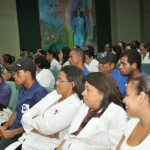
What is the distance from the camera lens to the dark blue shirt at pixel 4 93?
14.0 ft

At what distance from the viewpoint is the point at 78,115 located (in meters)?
2.83

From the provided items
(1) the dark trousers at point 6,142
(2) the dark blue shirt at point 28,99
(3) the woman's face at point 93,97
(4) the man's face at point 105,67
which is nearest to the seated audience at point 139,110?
(3) the woman's face at point 93,97

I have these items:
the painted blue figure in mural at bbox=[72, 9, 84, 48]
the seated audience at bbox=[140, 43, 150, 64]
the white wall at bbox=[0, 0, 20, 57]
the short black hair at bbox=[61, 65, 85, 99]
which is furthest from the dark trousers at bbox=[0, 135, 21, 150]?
the painted blue figure in mural at bbox=[72, 9, 84, 48]

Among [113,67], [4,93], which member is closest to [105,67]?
[113,67]

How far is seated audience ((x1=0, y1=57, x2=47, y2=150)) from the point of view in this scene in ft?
11.7

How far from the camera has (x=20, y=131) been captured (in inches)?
142

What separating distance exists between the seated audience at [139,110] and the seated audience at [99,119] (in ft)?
1.18

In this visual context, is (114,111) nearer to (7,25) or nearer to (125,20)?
(7,25)

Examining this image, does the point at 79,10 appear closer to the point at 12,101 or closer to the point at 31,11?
the point at 31,11

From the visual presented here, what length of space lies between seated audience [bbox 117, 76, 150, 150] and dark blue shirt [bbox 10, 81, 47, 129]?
157cm

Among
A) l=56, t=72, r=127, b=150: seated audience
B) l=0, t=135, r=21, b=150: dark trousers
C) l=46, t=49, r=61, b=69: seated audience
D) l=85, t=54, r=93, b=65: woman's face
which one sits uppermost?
l=56, t=72, r=127, b=150: seated audience

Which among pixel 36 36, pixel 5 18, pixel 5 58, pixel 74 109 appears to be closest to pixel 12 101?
pixel 74 109

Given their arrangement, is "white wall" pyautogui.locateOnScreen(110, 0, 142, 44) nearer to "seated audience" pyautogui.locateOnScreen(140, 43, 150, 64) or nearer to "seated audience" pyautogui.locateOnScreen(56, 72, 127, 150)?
"seated audience" pyautogui.locateOnScreen(140, 43, 150, 64)

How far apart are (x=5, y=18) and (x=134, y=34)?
589cm
